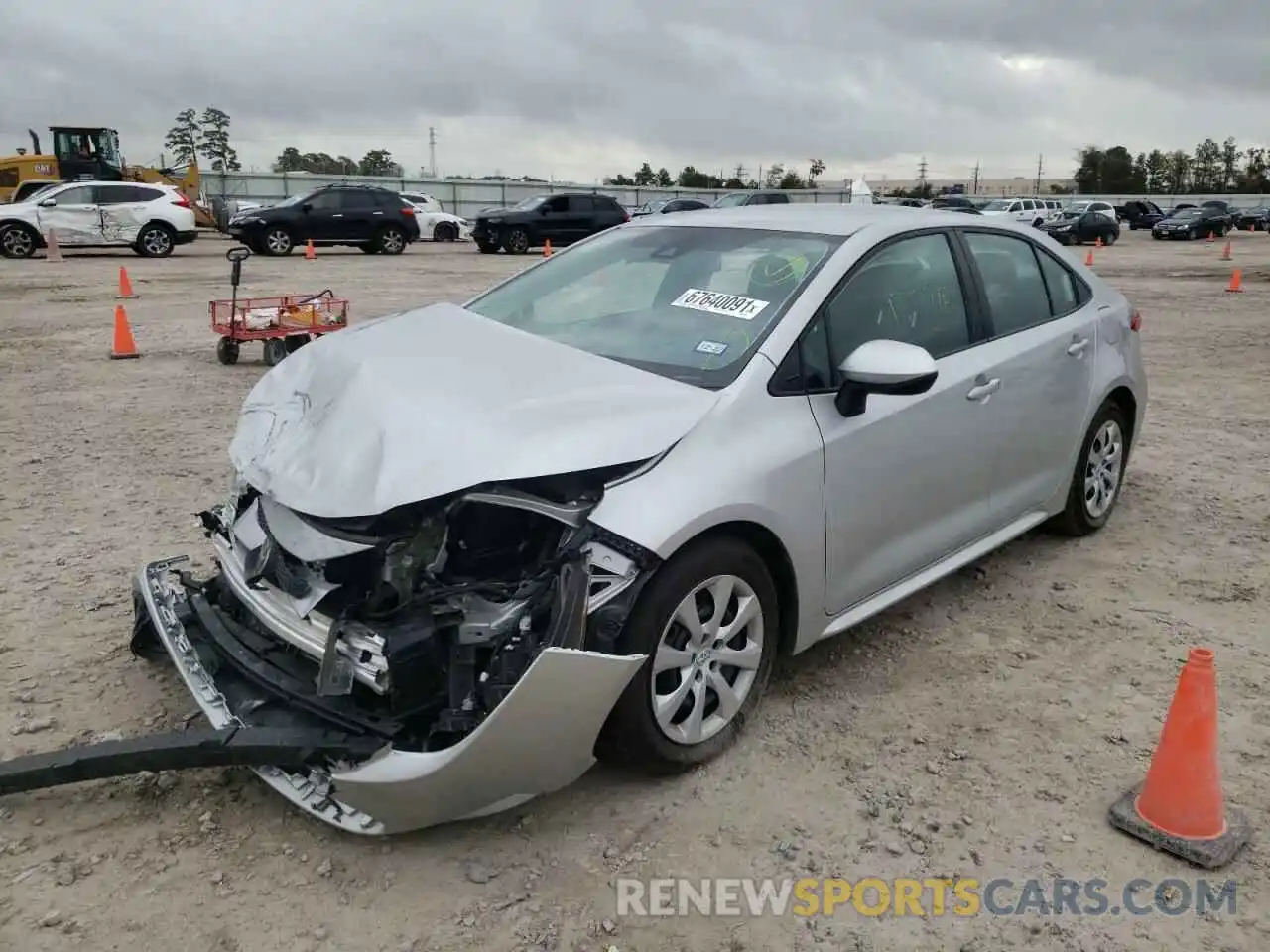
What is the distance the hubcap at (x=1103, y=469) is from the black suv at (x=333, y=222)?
22492mm

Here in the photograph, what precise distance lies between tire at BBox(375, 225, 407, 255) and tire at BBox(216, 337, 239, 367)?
1687 cm

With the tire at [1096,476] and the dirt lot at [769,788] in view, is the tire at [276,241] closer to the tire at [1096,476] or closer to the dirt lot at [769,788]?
the dirt lot at [769,788]

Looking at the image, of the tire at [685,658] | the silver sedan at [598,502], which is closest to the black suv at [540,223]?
the silver sedan at [598,502]

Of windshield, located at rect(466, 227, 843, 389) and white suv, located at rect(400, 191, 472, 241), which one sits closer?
windshield, located at rect(466, 227, 843, 389)

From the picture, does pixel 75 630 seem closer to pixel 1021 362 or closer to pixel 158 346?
pixel 1021 362

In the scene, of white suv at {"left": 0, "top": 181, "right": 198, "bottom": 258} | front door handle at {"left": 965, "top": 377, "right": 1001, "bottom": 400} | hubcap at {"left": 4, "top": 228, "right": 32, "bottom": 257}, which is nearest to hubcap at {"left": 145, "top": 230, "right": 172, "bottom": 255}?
white suv at {"left": 0, "top": 181, "right": 198, "bottom": 258}

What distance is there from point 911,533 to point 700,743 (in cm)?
119

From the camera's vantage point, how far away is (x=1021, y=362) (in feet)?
13.9

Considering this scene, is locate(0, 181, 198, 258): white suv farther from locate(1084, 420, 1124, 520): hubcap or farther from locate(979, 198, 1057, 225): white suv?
locate(979, 198, 1057, 225): white suv

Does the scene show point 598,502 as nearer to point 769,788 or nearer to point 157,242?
point 769,788

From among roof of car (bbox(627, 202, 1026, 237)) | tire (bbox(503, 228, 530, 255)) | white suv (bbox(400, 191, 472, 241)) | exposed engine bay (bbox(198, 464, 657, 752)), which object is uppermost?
white suv (bbox(400, 191, 472, 241))

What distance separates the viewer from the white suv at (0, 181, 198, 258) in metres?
21.6

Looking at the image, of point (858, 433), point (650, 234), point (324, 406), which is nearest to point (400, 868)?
point (324, 406)

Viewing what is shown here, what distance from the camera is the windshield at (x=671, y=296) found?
339 centimetres
